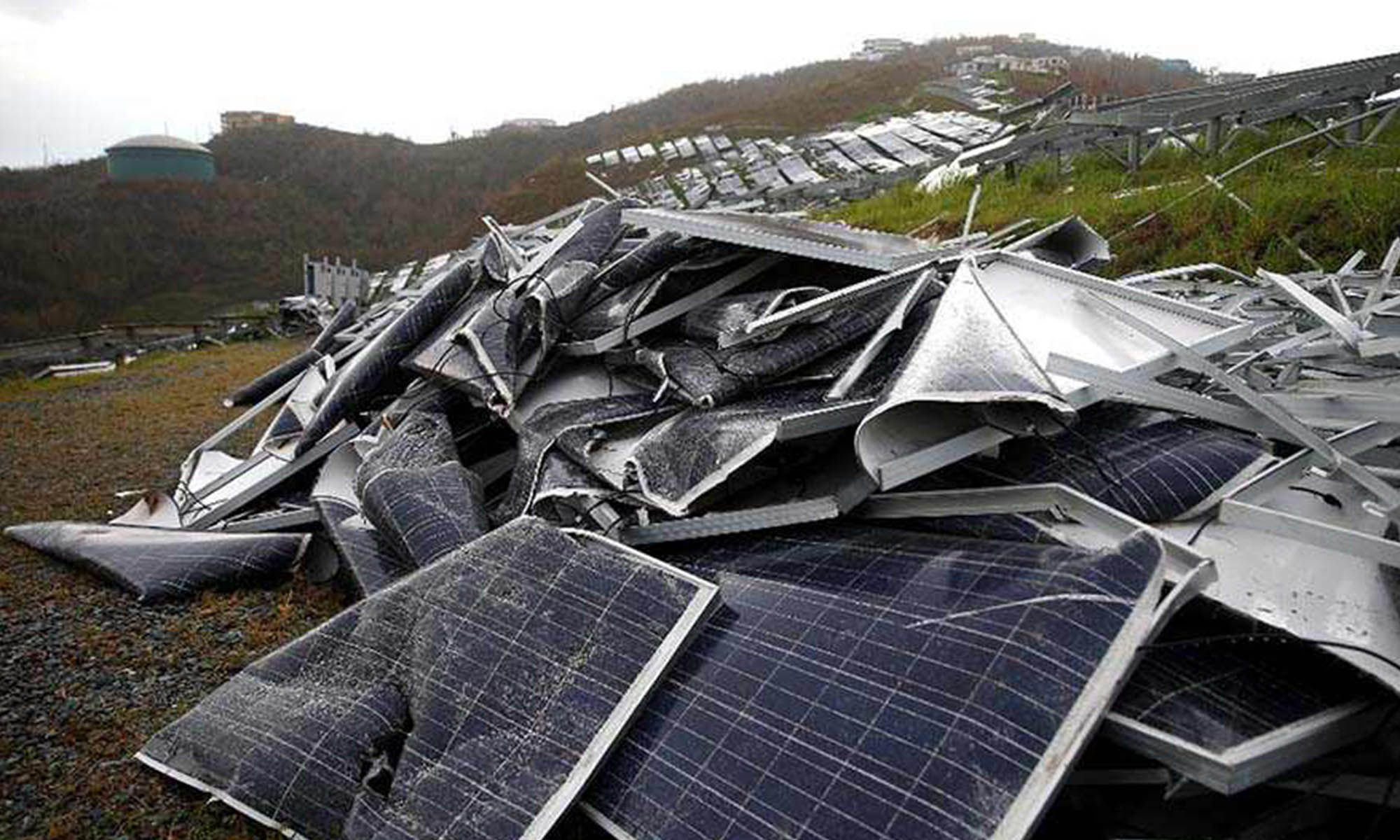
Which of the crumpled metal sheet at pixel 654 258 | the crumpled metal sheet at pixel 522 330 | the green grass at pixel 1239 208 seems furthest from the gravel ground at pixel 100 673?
the green grass at pixel 1239 208

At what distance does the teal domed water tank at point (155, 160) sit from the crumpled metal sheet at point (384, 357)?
39.2 meters

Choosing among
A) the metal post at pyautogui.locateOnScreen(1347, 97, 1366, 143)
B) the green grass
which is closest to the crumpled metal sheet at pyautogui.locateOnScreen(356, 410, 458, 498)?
the green grass

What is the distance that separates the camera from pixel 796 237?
3893mm

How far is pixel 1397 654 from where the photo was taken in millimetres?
1819

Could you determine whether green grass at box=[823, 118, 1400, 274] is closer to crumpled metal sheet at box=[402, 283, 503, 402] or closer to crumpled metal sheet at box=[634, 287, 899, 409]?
crumpled metal sheet at box=[634, 287, 899, 409]

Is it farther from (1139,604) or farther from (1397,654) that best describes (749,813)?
(1397,654)

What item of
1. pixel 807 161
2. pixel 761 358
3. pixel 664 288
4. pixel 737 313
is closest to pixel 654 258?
pixel 664 288

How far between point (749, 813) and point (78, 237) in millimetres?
39093

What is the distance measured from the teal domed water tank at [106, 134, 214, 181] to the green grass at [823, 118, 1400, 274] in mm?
39747

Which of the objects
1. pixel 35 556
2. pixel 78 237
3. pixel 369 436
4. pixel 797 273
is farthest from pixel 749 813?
pixel 78 237

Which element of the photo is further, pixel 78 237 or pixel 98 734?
pixel 78 237

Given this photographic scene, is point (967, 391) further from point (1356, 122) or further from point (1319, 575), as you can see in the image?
point (1356, 122)

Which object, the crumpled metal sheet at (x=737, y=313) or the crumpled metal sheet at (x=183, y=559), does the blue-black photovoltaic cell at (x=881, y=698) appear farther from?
the crumpled metal sheet at (x=183, y=559)

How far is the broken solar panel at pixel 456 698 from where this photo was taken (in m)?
1.97
